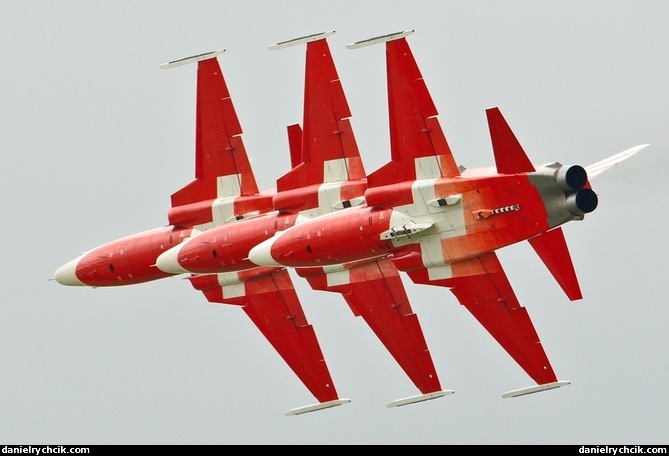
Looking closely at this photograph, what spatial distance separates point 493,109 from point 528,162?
7.65 ft

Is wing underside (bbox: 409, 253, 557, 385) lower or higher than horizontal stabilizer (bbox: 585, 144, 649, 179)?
lower

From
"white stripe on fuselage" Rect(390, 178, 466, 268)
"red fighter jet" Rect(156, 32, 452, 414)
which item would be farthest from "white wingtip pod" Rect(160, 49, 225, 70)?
"white stripe on fuselage" Rect(390, 178, 466, 268)

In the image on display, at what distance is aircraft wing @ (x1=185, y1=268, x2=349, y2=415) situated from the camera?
85.9 m

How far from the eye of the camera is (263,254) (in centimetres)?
8025

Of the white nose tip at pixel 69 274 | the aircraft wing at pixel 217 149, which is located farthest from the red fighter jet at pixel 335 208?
the white nose tip at pixel 69 274

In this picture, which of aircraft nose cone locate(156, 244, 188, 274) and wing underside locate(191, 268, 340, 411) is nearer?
aircraft nose cone locate(156, 244, 188, 274)

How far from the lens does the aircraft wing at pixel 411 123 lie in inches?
3014

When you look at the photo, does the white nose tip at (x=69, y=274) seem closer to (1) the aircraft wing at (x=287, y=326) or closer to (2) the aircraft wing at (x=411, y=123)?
(1) the aircraft wing at (x=287, y=326)

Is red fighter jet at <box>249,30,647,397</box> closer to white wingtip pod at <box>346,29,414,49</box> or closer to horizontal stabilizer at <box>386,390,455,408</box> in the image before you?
white wingtip pod at <box>346,29,414,49</box>

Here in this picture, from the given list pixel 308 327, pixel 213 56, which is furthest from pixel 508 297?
pixel 213 56

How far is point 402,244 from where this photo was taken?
255 feet

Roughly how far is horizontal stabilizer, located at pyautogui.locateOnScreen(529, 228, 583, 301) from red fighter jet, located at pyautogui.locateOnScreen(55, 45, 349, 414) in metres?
13.0

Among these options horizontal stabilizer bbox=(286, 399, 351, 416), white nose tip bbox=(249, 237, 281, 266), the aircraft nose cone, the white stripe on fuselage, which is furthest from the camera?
horizontal stabilizer bbox=(286, 399, 351, 416)

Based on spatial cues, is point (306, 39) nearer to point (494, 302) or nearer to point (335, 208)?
point (335, 208)
